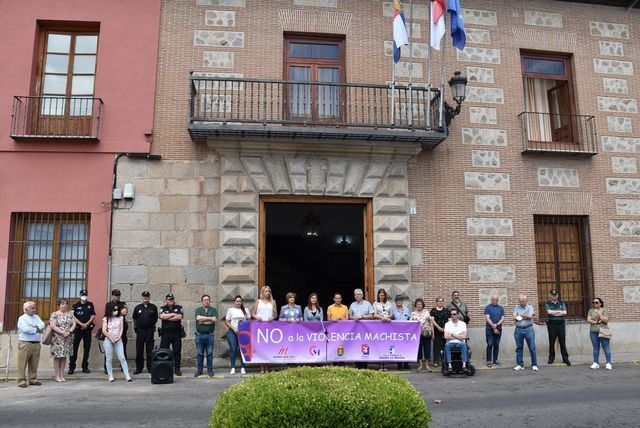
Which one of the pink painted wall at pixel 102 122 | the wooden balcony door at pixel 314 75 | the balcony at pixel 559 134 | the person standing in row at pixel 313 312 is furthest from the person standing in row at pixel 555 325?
the pink painted wall at pixel 102 122

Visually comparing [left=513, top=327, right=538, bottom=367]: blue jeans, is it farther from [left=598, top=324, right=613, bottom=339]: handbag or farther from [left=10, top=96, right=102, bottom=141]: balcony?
[left=10, top=96, right=102, bottom=141]: balcony

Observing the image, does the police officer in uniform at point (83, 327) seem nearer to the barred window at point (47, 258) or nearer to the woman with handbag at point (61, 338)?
the woman with handbag at point (61, 338)

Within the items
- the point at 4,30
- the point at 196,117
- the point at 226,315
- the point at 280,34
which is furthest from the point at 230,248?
the point at 4,30

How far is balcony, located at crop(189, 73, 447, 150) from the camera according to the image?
11.9 meters

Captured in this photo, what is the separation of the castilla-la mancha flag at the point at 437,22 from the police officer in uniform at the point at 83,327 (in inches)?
377

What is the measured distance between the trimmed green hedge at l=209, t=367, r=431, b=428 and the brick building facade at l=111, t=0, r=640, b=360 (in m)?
8.11

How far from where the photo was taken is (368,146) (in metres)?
12.6

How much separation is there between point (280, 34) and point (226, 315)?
22.8ft

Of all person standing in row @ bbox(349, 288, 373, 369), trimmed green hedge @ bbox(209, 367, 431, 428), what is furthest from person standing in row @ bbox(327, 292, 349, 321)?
trimmed green hedge @ bbox(209, 367, 431, 428)

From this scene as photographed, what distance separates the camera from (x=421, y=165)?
43.4 ft

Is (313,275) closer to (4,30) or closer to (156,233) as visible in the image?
(156,233)

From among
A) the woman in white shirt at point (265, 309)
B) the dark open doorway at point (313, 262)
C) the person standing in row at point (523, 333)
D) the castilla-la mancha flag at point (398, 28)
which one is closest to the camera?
the woman in white shirt at point (265, 309)

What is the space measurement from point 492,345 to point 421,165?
4.55m

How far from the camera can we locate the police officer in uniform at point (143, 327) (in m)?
10.9
